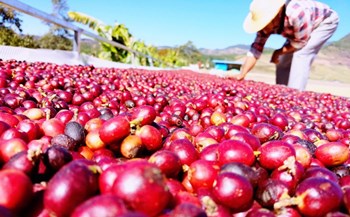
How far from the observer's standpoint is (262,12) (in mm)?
8883

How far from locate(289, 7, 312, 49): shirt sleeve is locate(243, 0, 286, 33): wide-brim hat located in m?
0.55

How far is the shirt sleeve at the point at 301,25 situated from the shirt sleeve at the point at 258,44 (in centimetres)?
87

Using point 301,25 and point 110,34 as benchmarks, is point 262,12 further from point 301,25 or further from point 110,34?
point 110,34

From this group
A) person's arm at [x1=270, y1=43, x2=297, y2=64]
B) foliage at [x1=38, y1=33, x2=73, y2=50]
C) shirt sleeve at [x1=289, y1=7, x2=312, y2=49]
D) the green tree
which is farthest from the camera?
foliage at [x1=38, y1=33, x2=73, y2=50]

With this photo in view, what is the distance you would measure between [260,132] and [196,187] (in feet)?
2.92

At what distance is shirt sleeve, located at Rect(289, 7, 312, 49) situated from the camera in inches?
355

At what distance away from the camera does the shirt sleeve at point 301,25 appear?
9023mm

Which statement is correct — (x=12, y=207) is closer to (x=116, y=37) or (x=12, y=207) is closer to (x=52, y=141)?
(x=52, y=141)

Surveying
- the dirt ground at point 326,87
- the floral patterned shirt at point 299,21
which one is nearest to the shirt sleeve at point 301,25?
the floral patterned shirt at point 299,21

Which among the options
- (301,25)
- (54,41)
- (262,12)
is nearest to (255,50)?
(301,25)

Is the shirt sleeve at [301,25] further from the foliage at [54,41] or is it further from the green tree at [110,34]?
the foliage at [54,41]

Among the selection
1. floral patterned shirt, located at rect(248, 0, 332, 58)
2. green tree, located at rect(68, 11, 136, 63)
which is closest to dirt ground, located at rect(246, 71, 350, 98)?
floral patterned shirt, located at rect(248, 0, 332, 58)

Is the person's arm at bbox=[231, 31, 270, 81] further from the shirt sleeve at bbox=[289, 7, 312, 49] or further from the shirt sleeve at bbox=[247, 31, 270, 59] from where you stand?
the shirt sleeve at bbox=[289, 7, 312, 49]

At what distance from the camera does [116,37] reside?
2378 cm
